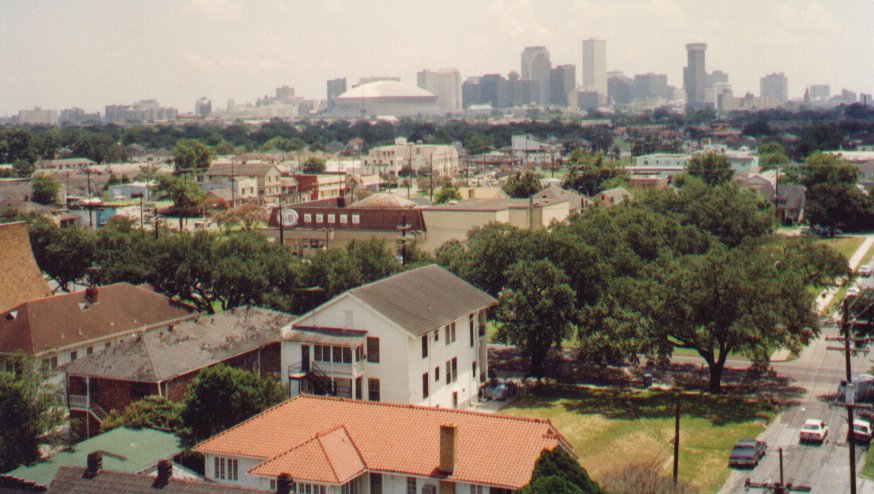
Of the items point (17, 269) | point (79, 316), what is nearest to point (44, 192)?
point (17, 269)

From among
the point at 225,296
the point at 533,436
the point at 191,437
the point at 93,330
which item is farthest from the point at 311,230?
the point at 533,436

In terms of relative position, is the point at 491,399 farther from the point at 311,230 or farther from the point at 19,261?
the point at 311,230

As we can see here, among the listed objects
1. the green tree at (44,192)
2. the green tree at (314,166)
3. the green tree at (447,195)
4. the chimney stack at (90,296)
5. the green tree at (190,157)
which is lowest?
the chimney stack at (90,296)

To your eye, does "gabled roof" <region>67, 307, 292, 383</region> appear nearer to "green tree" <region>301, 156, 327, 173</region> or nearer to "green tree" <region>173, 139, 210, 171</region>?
"green tree" <region>301, 156, 327, 173</region>

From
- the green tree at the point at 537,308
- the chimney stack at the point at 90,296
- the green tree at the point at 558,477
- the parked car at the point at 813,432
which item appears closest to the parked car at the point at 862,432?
the parked car at the point at 813,432

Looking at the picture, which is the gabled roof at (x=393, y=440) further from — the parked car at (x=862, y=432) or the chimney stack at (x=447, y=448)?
the parked car at (x=862, y=432)

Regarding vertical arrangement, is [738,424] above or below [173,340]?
below

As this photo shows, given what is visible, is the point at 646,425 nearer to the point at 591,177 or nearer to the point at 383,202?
the point at 383,202
